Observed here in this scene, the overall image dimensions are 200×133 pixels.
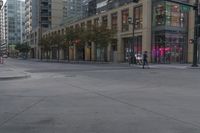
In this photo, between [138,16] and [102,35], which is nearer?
[138,16]

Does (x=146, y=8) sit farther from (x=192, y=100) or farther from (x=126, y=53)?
(x=192, y=100)

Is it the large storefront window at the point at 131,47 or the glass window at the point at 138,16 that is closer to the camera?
the glass window at the point at 138,16

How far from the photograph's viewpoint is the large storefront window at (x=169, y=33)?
51562 millimetres

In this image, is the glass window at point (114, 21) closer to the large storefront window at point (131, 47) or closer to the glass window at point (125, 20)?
the glass window at point (125, 20)

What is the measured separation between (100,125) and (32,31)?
136780 mm

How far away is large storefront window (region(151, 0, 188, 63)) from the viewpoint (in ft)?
169

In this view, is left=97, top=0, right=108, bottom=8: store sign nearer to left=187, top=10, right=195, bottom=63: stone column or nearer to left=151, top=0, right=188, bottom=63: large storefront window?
left=151, top=0, right=188, bottom=63: large storefront window

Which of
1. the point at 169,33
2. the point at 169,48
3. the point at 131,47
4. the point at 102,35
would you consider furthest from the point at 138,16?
the point at 169,48

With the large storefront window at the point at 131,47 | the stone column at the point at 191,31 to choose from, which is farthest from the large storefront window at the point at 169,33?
the large storefront window at the point at 131,47

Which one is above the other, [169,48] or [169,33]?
[169,33]

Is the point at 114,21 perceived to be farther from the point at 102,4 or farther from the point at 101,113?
the point at 101,113

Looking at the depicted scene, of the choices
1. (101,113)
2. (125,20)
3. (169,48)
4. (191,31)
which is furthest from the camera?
(125,20)

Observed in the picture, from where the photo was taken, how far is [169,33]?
170 feet

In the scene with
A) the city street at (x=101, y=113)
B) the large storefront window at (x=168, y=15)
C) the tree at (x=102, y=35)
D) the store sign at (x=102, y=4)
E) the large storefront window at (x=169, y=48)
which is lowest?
the city street at (x=101, y=113)
